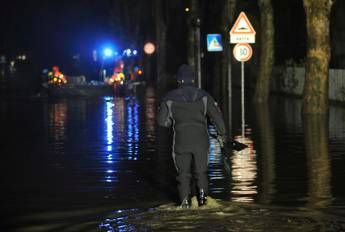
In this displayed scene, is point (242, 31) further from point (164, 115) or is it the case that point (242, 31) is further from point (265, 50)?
point (164, 115)

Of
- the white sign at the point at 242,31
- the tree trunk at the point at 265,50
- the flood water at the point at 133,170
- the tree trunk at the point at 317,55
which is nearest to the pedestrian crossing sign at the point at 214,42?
the tree trunk at the point at 265,50

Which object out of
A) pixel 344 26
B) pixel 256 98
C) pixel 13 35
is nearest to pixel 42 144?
pixel 256 98

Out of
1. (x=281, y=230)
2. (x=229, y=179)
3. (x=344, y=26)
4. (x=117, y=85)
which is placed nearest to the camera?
(x=281, y=230)

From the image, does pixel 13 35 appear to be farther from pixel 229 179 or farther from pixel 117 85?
pixel 229 179

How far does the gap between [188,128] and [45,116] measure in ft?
70.2

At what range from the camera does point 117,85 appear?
61062mm

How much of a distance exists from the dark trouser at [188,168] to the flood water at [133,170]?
2.20 ft

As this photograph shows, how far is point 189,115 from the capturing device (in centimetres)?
1131

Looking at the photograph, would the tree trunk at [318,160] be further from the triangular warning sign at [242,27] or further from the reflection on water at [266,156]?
the triangular warning sign at [242,27]

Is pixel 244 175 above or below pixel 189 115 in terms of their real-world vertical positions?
below

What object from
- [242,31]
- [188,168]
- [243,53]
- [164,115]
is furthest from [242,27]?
[188,168]

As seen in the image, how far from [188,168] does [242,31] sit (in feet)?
47.6

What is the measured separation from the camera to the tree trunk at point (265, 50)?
1425 inches

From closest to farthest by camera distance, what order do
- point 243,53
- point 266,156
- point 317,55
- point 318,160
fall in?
point 318,160 < point 266,156 < point 243,53 < point 317,55
